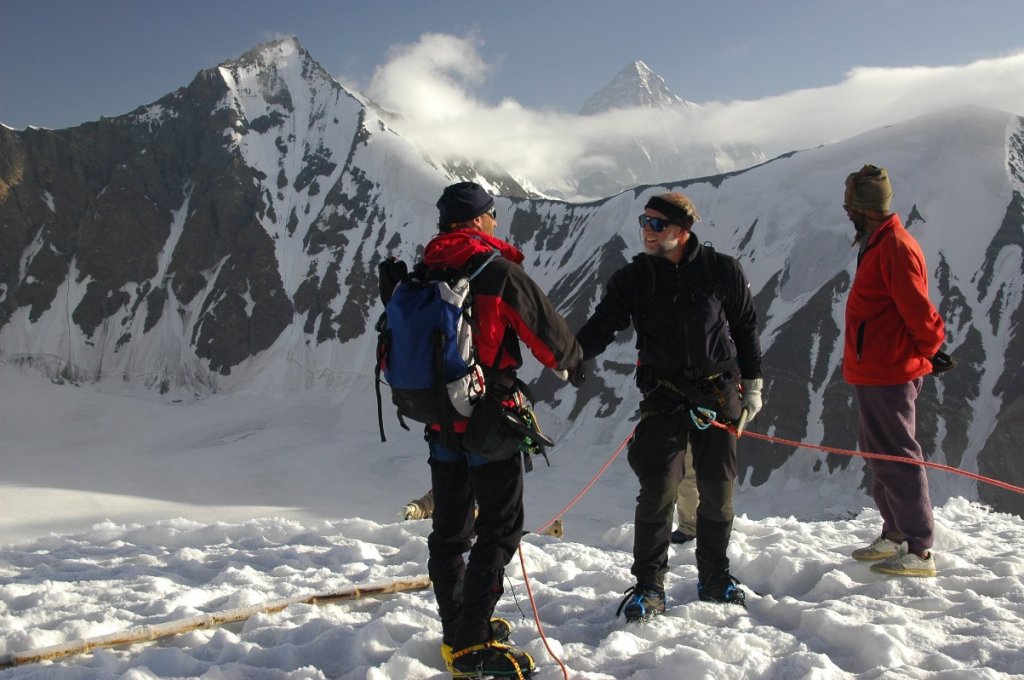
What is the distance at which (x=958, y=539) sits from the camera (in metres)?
6.62

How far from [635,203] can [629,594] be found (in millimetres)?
63142

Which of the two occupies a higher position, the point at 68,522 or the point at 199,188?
the point at 199,188

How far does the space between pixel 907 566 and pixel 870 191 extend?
2.88 m

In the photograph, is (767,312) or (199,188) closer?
(767,312)

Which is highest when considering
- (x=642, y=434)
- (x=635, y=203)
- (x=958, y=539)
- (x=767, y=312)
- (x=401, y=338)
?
(x=635, y=203)

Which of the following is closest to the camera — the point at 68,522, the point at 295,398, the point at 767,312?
the point at 68,522

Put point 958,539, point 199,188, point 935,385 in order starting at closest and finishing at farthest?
point 958,539 < point 935,385 < point 199,188

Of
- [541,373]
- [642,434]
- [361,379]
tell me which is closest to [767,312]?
[541,373]

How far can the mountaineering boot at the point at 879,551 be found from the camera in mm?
5695

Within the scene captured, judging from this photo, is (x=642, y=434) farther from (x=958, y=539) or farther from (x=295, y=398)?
(x=295, y=398)

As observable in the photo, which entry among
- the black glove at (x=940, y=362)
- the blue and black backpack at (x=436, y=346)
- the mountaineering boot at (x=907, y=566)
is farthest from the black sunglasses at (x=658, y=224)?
the mountaineering boot at (x=907, y=566)

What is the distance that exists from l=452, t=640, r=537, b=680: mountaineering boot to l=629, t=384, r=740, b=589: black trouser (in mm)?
1253

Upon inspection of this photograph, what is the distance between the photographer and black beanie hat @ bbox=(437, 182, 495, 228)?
13.8ft

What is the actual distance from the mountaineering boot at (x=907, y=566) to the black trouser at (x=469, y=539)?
3.07 meters
